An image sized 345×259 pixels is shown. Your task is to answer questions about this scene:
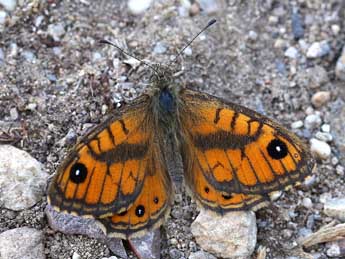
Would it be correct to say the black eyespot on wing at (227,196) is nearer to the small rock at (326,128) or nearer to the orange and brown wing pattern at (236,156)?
the orange and brown wing pattern at (236,156)

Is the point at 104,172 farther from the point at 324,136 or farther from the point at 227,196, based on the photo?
the point at 324,136

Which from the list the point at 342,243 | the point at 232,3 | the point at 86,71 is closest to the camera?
the point at 342,243

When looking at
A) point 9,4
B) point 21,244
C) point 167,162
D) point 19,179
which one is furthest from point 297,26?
point 21,244

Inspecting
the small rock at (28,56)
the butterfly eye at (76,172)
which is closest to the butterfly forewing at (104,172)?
the butterfly eye at (76,172)

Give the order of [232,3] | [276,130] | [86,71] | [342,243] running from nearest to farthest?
[276,130] < [342,243] < [86,71] < [232,3]

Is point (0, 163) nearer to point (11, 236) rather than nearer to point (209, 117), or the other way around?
point (11, 236)

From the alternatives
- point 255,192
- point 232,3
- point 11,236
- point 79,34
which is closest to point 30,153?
point 11,236

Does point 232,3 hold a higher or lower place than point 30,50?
higher

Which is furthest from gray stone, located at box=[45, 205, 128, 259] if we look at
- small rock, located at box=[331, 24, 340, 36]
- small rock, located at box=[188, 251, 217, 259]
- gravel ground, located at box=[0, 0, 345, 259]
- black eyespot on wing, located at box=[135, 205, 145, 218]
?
small rock, located at box=[331, 24, 340, 36]
